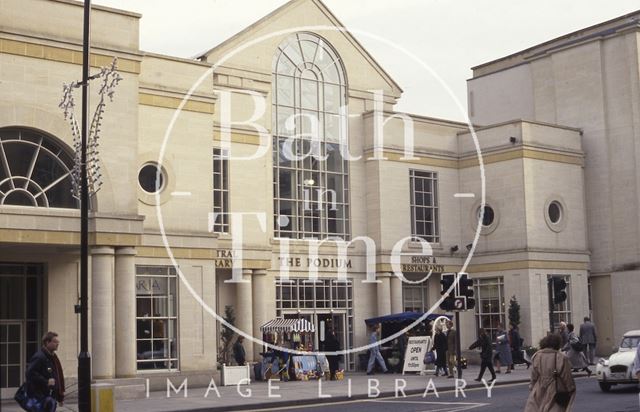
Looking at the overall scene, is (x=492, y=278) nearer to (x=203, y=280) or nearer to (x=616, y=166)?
(x=616, y=166)

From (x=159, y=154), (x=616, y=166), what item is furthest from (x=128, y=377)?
(x=616, y=166)

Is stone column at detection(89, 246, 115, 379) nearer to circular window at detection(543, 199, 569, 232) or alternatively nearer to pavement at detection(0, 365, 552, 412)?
pavement at detection(0, 365, 552, 412)

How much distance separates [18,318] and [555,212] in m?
23.0

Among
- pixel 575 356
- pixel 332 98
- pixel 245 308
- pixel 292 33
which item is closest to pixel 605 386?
pixel 575 356

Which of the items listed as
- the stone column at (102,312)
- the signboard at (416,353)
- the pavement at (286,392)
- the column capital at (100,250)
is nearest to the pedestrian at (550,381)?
the pavement at (286,392)

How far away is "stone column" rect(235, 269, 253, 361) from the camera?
3309cm

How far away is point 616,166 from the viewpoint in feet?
132

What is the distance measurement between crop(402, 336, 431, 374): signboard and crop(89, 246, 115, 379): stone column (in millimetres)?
11759

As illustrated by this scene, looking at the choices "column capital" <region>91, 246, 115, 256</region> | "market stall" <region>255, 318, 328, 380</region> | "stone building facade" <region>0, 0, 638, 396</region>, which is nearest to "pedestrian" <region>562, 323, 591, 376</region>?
"market stall" <region>255, 318, 328, 380</region>

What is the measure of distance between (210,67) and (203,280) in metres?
6.98

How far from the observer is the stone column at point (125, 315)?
25.8 meters

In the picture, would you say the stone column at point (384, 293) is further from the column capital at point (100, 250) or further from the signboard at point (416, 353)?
the column capital at point (100, 250)

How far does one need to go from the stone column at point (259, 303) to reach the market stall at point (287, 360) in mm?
899

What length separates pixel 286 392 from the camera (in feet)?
83.8
